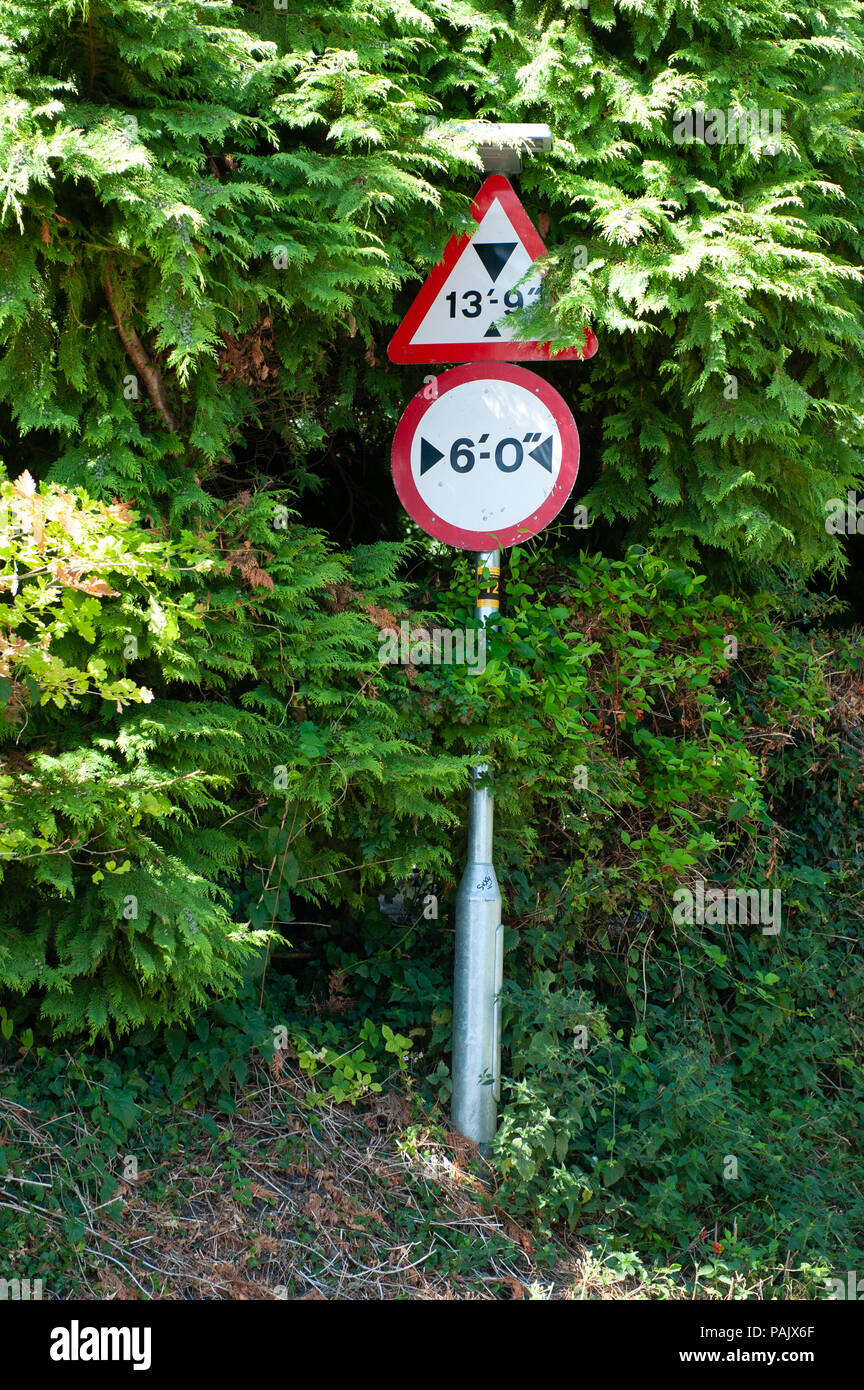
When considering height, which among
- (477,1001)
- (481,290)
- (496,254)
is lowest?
(477,1001)

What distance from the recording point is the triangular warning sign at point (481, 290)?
3.97 meters

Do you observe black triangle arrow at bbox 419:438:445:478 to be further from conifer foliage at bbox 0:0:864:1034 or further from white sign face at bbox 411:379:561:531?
conifer foliage at bbox 0:0:864:1034

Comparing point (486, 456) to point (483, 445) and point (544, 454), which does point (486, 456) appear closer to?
point (483, 445)

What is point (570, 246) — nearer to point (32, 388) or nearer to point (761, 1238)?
point (32, 388)

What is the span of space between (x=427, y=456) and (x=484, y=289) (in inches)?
26.6

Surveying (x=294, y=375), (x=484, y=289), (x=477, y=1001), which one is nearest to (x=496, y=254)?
(x=484, y=289)

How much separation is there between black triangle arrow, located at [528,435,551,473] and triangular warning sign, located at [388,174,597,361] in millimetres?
353

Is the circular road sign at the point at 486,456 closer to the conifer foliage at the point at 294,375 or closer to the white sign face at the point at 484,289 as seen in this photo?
the white sign face at the point at 484,289

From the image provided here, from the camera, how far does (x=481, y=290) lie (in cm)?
400

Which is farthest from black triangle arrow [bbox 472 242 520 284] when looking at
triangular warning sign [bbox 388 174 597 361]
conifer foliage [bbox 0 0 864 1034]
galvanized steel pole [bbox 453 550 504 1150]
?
galvanized steel pole [bbox 453 550 504 1150]

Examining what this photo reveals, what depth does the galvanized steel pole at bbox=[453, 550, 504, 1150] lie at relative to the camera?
3.83m

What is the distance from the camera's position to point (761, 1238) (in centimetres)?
388

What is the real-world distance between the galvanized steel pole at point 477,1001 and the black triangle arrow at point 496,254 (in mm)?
2134

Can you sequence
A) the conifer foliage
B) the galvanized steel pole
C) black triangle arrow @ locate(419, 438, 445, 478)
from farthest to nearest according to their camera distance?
black triangle arrow @ locate(419, 438, 445, 478) → the galvanized steel pole → the conifer foliage
